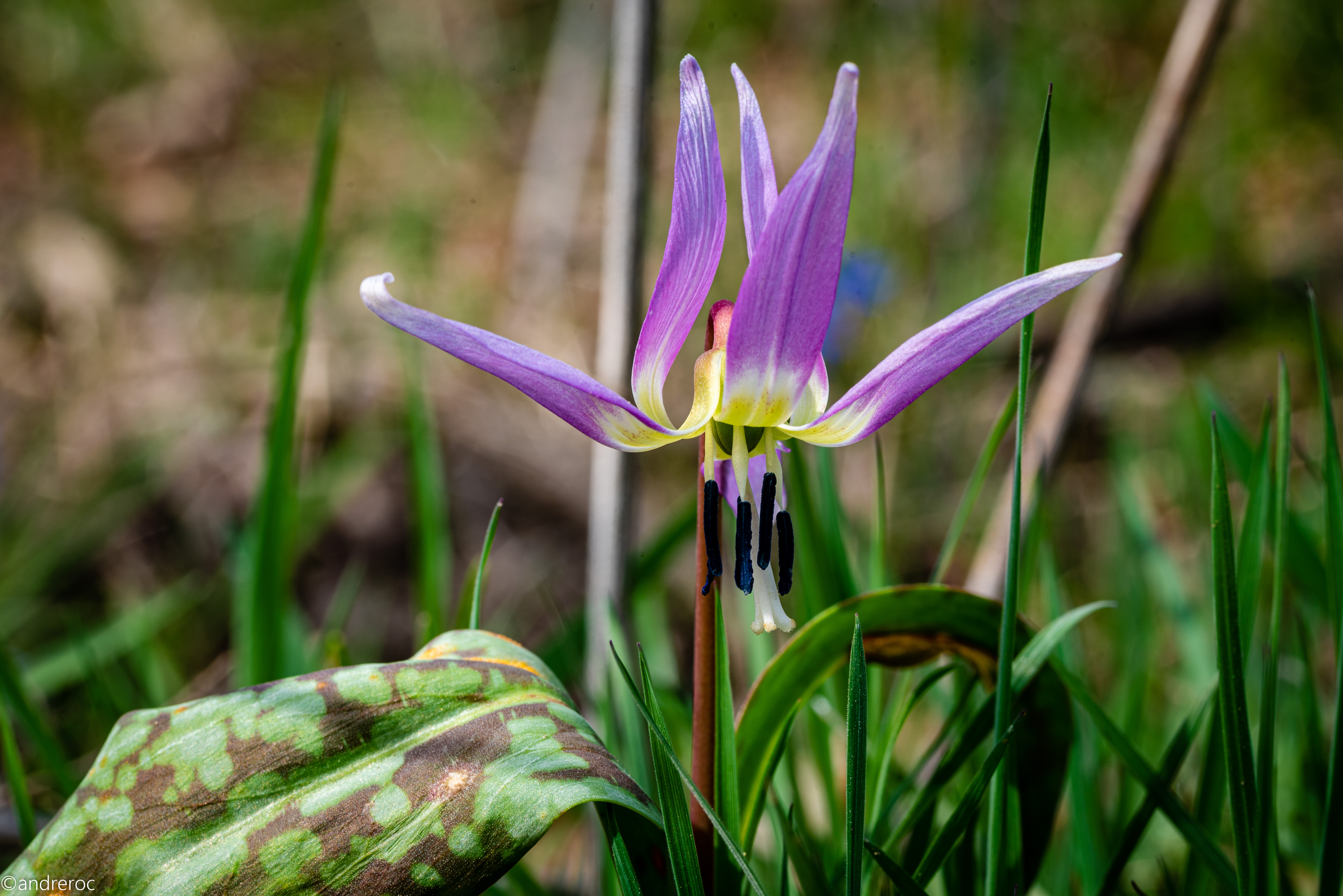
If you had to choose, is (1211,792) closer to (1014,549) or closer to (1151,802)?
(1151,802)

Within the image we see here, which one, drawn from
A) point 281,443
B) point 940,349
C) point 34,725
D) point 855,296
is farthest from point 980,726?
point 855,296

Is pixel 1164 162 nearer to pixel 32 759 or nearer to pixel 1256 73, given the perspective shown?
pixel 32 759

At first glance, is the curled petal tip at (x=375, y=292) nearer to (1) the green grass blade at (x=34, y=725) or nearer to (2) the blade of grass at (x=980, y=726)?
(2) the blade of grass at (x=980, y=726)

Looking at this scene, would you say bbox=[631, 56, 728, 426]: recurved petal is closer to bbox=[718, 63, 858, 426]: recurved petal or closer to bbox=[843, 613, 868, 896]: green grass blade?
bbox=[718, 63, 858, 426]: recurved petal

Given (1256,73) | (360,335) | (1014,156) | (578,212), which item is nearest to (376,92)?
(578,212)

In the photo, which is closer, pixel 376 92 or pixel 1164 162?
pixel 1164 162

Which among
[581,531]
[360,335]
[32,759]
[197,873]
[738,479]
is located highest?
[360,335]

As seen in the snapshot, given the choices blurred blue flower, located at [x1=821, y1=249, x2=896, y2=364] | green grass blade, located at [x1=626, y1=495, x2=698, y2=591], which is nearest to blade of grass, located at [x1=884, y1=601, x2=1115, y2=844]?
green grass blade, located at [x1=626, y1=495, x2=698, y2=591]
